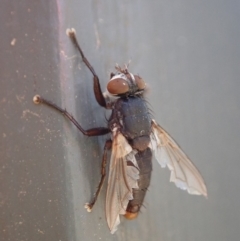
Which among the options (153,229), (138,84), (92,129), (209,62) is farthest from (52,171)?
(209,62)

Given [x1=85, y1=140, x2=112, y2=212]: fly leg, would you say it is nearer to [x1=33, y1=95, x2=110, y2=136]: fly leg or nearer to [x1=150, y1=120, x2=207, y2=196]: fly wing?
[x1=33, y1=95, x2=110, y2=136]: fly leg

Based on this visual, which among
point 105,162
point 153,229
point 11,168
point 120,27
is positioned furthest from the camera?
point 153,229

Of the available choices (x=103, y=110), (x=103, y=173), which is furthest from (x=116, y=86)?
(x=103, y=173)

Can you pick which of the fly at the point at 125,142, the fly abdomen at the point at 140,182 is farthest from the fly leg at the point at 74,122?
the fly abdomen at the point at 140,182

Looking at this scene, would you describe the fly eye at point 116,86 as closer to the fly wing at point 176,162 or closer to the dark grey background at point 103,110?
the dark grey background at point 103,110

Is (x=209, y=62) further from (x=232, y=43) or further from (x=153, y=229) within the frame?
(x=153, y=229)

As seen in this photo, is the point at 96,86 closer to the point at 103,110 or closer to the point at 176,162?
the point at 103,110

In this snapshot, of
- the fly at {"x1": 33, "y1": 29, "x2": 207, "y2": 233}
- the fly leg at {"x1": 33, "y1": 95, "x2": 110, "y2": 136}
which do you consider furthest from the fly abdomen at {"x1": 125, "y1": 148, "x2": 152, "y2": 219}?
the fly leg at {"x1": 33, "y1": 95, "x2": 110, "y2": 136}
